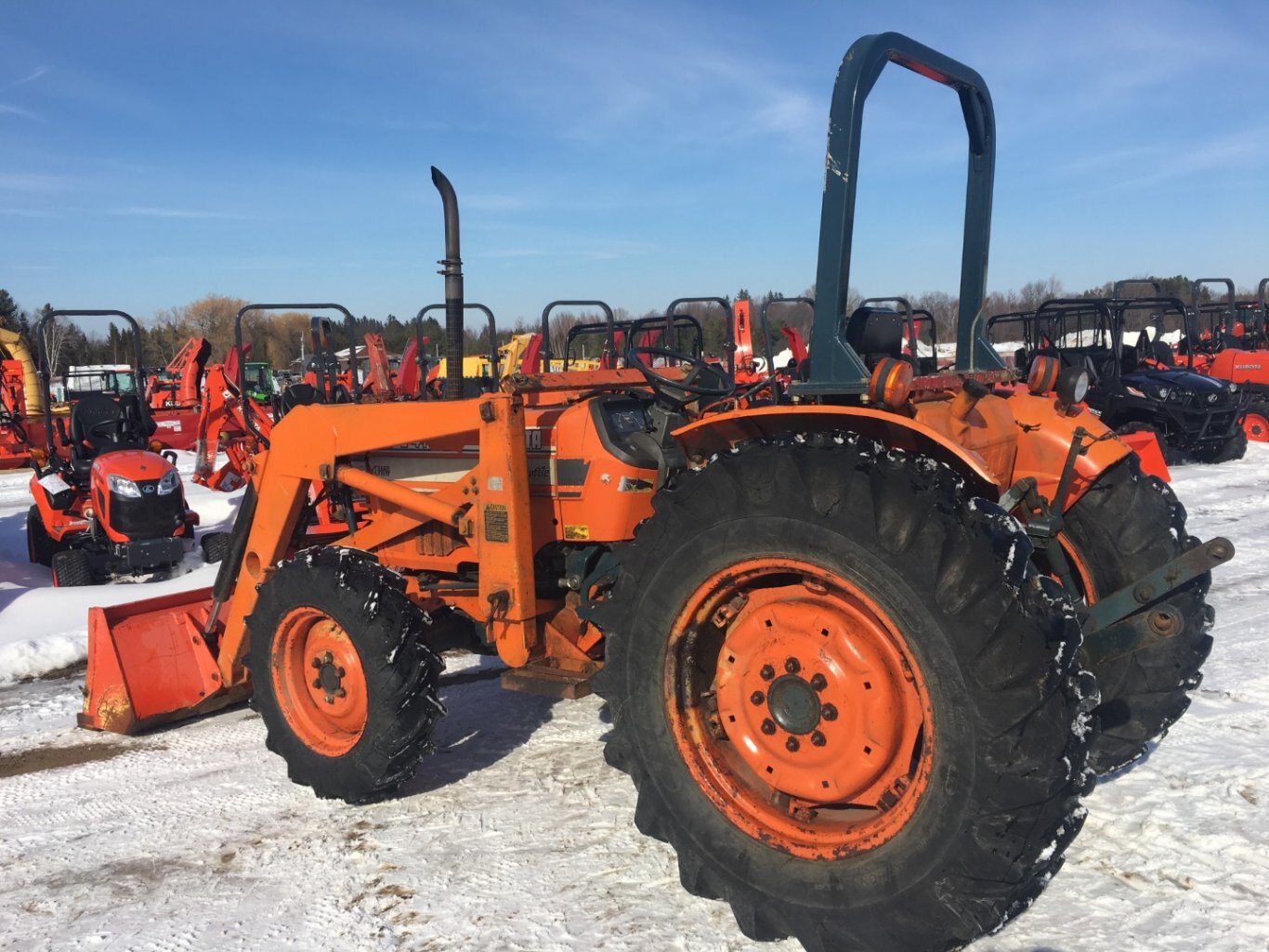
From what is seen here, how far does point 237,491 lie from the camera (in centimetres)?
1248

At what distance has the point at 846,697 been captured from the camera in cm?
271

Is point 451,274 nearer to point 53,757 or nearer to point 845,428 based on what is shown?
point 845,428

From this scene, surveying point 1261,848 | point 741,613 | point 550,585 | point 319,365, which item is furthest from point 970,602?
point 319,365

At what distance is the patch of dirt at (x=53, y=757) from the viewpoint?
14.6ft

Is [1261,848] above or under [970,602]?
under

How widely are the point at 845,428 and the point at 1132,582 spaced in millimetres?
1216

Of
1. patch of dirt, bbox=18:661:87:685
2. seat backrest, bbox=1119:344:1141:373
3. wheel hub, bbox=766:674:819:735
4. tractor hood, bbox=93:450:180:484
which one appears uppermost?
seat backrest, bbox=1119:344:1141:373

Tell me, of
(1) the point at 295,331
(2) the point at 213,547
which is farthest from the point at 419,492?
(1) the point at 295,331

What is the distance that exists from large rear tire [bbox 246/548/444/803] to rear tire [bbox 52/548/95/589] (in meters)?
4.99

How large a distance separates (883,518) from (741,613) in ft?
2.01

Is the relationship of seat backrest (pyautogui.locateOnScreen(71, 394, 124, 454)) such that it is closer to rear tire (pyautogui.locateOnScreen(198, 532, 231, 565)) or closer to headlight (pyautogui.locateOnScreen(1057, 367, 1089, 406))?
rear tire (pyautogui.locateOnScreen(198, 532, 231, 565))

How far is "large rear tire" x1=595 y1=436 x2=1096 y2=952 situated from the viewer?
2316mm

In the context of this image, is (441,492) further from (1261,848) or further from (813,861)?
(1261,848)

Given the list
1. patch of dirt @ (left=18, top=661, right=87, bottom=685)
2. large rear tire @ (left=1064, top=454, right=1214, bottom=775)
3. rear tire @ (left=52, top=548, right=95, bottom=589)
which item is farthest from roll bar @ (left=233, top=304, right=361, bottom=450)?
large rear tire @ (left=1064, top=454, right=1214, bottom=775)
